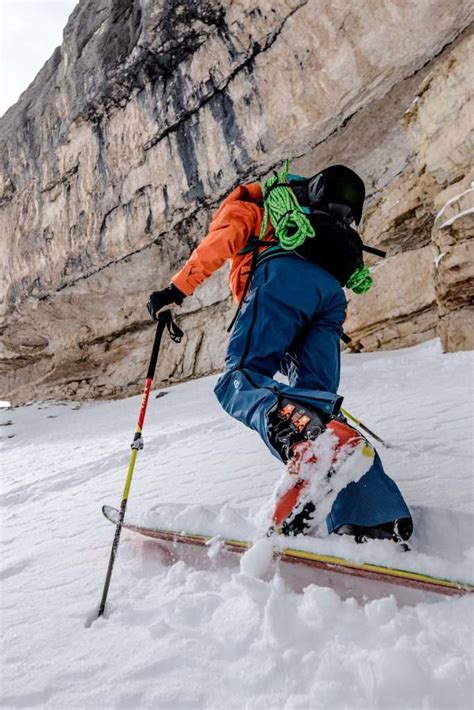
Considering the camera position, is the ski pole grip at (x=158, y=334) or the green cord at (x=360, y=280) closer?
the ski pole grip at (x=158, y=334)

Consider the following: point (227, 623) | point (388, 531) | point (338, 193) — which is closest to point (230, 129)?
point (338, 193)

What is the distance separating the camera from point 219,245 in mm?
2594

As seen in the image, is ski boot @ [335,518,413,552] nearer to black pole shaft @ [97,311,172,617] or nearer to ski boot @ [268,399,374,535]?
ski boot @ [268,399,374,535]

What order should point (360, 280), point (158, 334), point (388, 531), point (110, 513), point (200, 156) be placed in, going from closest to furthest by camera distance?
point (388, 531) < point (110, 513) < point (158, 334) < point (360, 280) < point (200, 156)

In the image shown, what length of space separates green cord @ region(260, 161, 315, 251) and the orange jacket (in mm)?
104

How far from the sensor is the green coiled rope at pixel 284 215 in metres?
2.35

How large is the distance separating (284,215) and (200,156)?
488 inches

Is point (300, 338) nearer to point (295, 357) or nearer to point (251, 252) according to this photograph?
point (295, 357)

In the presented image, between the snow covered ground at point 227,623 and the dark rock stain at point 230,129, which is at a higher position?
the dark rock stain at point 230,129

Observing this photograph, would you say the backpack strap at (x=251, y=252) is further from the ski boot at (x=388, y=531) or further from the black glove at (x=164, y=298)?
the ski boot at (x=388, y=531)

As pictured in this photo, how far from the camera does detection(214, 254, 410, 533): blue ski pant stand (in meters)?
1.62

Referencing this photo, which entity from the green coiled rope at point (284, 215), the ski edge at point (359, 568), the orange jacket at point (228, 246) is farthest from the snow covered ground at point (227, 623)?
the green coiled rope at point (284, 215)

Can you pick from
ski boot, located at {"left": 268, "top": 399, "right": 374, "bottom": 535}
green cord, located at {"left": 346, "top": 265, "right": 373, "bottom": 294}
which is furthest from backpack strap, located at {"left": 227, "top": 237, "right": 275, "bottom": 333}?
ski boot, located at {"left": 268, "top": 399, "right": 374, "bottom": 535}

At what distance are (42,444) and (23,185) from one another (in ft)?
45.9
